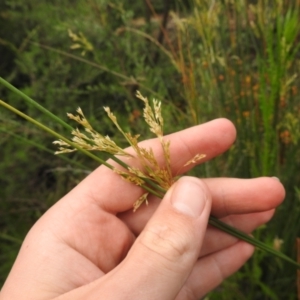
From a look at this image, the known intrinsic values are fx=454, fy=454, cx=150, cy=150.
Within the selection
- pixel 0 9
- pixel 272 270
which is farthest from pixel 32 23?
pixel 272 270

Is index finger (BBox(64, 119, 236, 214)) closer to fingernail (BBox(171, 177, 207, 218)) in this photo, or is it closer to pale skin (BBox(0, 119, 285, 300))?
pale skin (BBox(0, 119, 285, 300))

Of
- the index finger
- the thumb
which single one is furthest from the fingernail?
the index finger

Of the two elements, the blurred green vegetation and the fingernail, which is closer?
the fingernail

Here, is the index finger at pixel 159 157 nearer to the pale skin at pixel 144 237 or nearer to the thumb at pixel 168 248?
the pale skin at pixel 144 237

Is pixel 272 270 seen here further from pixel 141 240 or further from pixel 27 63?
pixel 27 63

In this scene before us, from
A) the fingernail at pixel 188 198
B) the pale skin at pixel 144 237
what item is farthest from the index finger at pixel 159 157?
the fingernail at pixel 188 198

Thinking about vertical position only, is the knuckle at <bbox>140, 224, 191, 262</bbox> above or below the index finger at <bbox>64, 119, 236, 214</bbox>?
above

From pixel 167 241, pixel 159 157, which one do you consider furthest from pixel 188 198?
pixel 159 157

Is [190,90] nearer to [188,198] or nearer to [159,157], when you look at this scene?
[159,157]
